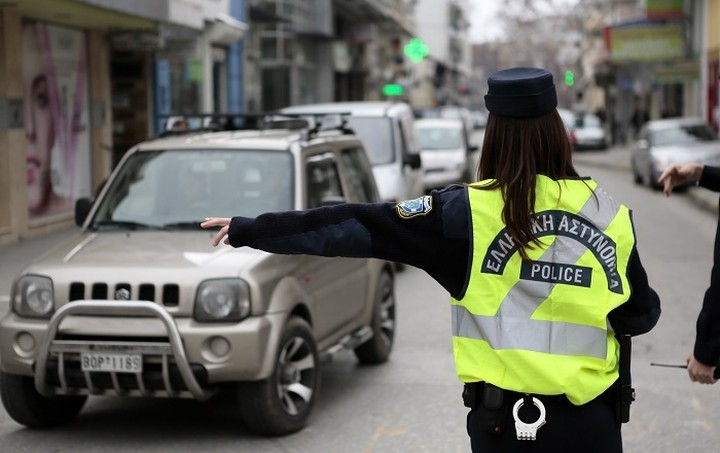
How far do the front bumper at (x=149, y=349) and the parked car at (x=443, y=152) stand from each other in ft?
52.8

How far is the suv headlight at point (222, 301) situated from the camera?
20.9ft

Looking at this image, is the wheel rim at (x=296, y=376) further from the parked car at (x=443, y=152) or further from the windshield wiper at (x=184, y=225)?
the parked car at (x=443, y=152)

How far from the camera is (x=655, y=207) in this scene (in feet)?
74.8

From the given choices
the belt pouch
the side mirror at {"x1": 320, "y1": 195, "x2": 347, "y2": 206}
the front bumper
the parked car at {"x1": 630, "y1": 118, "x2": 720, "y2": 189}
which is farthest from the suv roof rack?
the parked car at {"x1": 630, "y1": 118, "x2": 720, "y2": 189}

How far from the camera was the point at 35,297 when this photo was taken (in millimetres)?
6613

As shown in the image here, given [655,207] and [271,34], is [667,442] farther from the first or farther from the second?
[271,34]

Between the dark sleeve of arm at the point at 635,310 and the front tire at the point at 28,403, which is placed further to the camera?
the front tire at the point at 28,403

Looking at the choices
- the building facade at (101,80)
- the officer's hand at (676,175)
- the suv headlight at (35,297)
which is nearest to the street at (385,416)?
the suv headlight at (35,297)

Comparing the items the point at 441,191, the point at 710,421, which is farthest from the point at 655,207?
the point at 441,191

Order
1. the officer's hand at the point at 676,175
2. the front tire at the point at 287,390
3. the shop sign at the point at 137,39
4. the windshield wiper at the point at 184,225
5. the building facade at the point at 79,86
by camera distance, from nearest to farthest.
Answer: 1. the officer's hand at the point at 676,175
2. the front tire at the point at 287,390
3. the windshield wiper at the point at 184,225
4. the building facade at the point at 79,86
5. the shop sign at the point at 137,39

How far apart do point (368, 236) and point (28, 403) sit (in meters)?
4.00

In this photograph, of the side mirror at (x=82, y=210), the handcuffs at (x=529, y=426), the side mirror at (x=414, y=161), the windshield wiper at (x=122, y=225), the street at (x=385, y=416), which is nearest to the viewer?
the handcuffs at (x=529, y=426)

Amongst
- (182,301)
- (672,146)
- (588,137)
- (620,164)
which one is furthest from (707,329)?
(588,137)

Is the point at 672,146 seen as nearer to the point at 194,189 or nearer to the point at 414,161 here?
the point at 414,161
